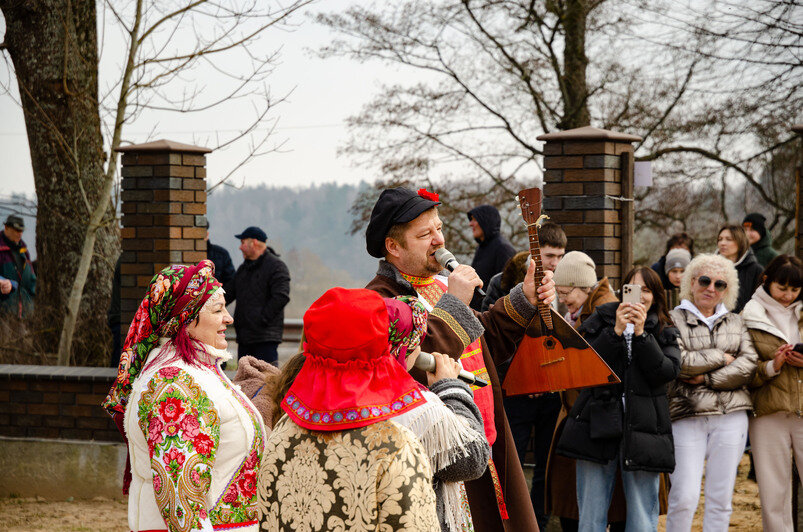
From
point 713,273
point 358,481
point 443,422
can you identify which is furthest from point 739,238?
point 358,481

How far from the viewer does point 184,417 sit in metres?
3.27

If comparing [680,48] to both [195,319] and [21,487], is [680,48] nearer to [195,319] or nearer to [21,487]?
[21,487]

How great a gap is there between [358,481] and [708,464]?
160 inches

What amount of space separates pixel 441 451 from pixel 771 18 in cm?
1194

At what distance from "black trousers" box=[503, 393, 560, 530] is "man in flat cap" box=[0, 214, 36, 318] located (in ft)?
23.0

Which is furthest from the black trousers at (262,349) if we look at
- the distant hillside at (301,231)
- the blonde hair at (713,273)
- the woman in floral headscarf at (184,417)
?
the distant hillside at (301,231)

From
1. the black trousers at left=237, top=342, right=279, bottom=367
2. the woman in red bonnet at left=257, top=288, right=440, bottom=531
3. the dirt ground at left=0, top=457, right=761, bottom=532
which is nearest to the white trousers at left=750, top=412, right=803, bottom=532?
the dirt ground at left=0, top=457, right=761, bottom=532

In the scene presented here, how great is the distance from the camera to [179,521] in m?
3.21

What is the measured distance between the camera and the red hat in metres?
2.48

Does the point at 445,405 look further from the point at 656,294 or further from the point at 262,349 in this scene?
the point at 262,349

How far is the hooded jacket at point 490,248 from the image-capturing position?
813 centimetres

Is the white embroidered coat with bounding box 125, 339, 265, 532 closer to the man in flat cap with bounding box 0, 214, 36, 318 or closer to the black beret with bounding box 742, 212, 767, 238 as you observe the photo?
the black beret with bounding box 742, 212, 767, 238

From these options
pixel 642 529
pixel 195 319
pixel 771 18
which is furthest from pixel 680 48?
pixel 195 319

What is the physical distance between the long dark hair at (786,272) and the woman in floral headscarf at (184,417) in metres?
3.92
